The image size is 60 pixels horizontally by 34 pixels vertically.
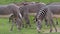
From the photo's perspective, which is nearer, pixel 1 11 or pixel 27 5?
pixel 1 11

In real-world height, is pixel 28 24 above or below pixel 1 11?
below

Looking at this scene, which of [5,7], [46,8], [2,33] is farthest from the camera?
[5,7]

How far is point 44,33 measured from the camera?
41.4 feet

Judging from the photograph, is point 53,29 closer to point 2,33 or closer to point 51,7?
point 51,7

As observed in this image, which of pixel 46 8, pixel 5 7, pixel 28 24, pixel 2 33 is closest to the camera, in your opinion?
pixel 2 33

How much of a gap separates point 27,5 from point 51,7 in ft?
10.1

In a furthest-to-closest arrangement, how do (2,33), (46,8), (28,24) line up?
(28,24), (46,8), (2,33)

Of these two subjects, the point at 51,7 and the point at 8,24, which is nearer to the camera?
the point at 51,7

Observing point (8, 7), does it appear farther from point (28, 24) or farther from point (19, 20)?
point (28, 24)

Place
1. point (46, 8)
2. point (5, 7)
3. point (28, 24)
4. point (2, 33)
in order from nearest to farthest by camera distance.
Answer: point (2, 33)
point (46, 8)
point (5, 7)
point (28, 24)

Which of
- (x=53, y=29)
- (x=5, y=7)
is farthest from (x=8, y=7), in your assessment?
(x=53, y=29)

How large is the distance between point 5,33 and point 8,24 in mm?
3874

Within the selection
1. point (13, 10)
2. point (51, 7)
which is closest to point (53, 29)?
point (51, 7)

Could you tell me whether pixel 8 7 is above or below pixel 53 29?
above
